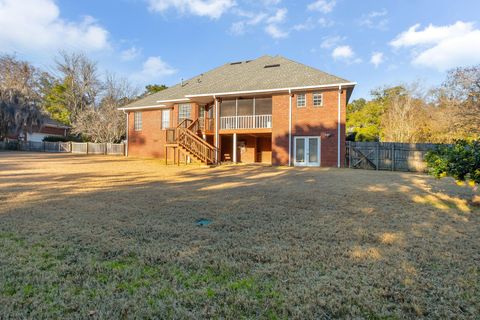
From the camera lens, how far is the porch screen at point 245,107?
1852 cm

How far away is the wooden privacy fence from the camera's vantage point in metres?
16.3

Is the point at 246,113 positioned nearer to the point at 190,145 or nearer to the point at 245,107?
the point at 245,107

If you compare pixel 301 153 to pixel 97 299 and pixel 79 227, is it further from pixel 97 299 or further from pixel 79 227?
pixel 97 299

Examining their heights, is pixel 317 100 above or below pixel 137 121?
above

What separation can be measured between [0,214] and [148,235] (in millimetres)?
3321

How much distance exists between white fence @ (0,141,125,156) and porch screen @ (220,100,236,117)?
41.5ft

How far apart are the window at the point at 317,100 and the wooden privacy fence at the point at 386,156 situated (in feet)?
10.4

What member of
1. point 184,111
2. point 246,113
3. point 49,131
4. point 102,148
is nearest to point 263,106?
point 246,113

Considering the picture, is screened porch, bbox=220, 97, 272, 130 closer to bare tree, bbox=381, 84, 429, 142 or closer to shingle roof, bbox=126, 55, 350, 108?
shingle roof, bbox=126, 55, 350, 108

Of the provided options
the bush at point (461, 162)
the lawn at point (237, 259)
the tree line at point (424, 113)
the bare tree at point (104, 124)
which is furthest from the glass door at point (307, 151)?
the bare tree at point (104, 124)

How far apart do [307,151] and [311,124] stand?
1.65 metres

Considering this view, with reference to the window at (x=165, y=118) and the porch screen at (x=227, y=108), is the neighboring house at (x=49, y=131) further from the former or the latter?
the porch screen at (x=227, y=108)

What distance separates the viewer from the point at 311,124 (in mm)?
16688

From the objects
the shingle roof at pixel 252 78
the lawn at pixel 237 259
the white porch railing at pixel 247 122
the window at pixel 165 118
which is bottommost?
the lawn at pixel 237 259
